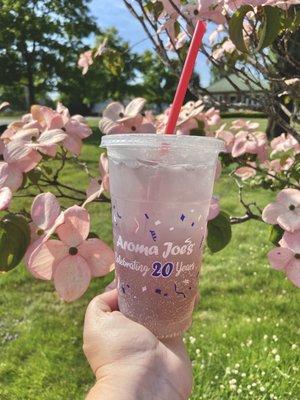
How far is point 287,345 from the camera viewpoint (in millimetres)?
2725

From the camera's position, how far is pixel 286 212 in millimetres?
1311

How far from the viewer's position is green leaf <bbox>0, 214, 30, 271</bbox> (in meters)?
1.20

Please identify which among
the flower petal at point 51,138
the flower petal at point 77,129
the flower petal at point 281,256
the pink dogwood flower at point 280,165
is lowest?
the pink dogwood flower at point 280,165

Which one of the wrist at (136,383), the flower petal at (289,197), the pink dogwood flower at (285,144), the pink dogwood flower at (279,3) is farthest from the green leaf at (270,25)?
the pink dogwood flower at (285,144)

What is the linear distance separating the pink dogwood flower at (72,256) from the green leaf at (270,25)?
55 centimetres

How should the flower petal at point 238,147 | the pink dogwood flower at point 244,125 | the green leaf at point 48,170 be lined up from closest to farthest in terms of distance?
the green leaf at point 48,170 → the flower petal at point 238,147 → the pink dogwood flower at point 244,125

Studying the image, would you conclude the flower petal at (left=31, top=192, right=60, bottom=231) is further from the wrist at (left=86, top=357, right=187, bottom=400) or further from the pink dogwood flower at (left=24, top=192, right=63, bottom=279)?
the wrist at (left=86, top=357, right=187, bottom=400)

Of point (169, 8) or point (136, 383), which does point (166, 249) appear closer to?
point (136, 383)

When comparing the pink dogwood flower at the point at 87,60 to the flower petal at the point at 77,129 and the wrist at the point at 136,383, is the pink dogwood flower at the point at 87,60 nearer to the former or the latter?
the flower petal at the point at 77,129

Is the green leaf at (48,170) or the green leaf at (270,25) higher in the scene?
the green leaf at (270,25)

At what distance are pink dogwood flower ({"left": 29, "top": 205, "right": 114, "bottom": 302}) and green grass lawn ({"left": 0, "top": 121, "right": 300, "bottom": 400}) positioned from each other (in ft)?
4.60

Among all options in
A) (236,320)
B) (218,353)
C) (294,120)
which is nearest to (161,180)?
(294,120)

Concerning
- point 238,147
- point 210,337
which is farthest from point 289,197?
point 210,337

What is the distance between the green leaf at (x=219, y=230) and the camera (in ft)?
4.41
